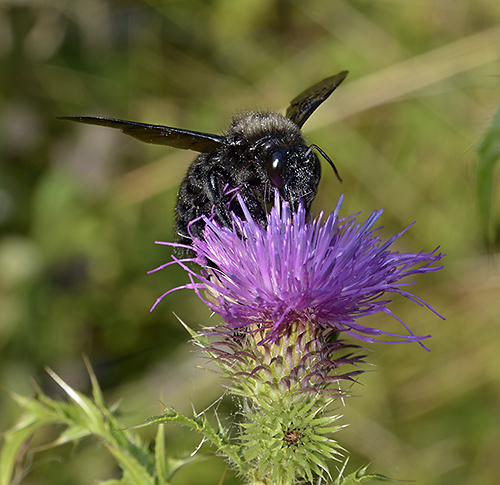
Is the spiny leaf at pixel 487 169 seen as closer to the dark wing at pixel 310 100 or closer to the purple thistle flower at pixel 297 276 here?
the purple thistle flower at pixel 297 276

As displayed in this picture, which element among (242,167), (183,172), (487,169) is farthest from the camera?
(183,172)

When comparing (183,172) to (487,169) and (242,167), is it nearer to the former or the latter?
(242,167)

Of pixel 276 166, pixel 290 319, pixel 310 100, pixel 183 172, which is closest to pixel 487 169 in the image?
pixel 276 166

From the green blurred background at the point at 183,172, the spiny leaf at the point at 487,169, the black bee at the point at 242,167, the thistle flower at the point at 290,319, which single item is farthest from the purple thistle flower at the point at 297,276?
the green blurred background at the point at 183,172

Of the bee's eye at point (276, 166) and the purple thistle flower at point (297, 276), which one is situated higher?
the bee's eye at point (276, 166)

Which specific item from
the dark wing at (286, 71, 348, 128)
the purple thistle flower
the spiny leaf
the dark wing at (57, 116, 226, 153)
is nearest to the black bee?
the dark wing at (57, 116, 226, 153)

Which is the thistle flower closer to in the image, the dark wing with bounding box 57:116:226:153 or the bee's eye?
the bee's eye

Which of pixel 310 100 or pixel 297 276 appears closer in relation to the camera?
pixel 297 276
